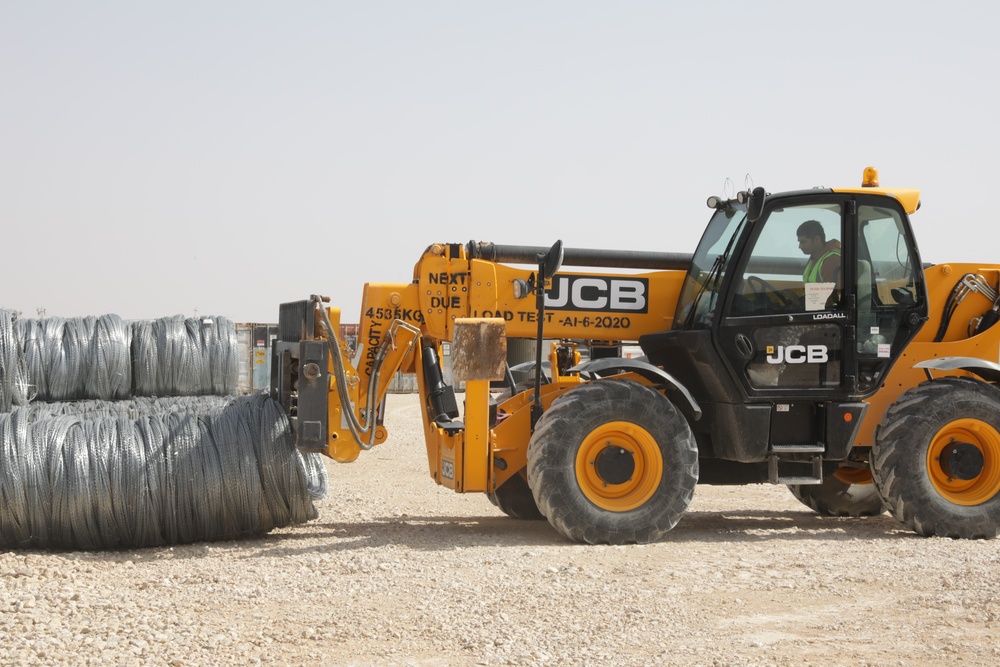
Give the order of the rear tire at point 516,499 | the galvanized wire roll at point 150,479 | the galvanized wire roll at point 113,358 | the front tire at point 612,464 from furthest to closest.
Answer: the galvanized wire roll at point 113,358 < the rear tire at point 516,499 < the front tire at point 612,464 < the galvanized wire roll at point 150,479

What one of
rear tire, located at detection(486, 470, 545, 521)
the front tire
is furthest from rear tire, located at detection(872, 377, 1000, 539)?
rear tire, located at detection(486, 470, 545, 521)

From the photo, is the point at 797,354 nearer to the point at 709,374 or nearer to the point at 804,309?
the point at 804,309

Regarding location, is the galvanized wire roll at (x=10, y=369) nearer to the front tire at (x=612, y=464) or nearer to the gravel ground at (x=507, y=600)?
the gravel ground at (x=507, y=600)

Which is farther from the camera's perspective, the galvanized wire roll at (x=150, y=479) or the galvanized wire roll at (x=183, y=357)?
the galvanized wire roll at (x=183, y=357)

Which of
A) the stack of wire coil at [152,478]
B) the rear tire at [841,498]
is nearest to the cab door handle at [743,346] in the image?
the rear tire at [841,498]

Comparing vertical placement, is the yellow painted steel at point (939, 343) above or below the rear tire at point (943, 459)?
above

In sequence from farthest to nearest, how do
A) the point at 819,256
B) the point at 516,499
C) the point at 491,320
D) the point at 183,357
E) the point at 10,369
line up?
1. the point at 183,357
2. the point at 10,369
3. the point at 516,499
4. the point at 819,256
5. the point at 491,320

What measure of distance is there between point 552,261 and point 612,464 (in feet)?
4.93

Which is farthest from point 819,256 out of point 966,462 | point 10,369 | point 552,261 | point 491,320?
point 10,369

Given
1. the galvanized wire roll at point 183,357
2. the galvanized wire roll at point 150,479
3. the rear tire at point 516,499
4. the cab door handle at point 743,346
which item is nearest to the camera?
the galvanized wire roll at point 150,479

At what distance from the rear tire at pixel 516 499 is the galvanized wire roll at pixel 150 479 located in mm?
1733

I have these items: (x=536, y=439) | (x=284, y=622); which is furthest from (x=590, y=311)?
(x=284, y=622)

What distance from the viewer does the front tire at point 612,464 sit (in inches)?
316

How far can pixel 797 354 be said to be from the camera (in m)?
8.59
